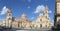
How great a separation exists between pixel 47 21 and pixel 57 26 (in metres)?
15.6

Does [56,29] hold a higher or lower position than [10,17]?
lower

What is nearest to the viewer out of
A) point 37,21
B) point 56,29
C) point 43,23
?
point 56,29

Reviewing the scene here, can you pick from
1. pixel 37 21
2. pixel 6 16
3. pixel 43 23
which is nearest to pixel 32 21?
pixel 37 21

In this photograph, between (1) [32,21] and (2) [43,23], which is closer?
(2) [43,23]

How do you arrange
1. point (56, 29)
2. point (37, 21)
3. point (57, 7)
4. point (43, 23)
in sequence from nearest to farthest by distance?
point (56, 29) < point (57, 7) < point (43, 23) < point (37, 21)

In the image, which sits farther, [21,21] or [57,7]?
[21,21]

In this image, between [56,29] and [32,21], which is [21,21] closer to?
[32,21]

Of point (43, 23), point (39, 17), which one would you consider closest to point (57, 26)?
point (43, 23)

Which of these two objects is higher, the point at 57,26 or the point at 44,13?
the point at 44,13

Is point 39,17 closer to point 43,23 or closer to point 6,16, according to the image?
point 43,23

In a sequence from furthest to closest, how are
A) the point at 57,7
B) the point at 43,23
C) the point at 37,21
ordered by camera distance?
the point at 37,21 → the point at 43,23 → the point at 57,7

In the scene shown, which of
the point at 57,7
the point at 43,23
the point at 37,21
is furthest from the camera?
the point at 37,21

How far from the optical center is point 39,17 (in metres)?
41.1

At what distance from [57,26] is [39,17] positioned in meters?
17.0
